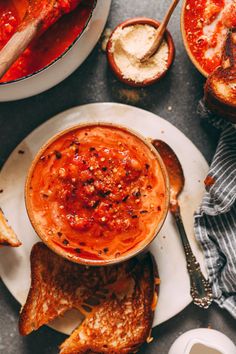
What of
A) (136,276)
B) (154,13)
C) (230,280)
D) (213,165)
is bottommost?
(230,280)

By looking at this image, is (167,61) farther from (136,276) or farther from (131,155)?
(136,276)

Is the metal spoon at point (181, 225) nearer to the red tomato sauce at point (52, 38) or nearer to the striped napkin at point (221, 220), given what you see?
the striped napkin at point (221, 220)

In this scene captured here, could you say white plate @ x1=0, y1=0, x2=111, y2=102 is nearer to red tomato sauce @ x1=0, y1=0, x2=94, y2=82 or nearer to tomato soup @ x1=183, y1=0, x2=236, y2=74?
red tomato sauce @ x1=0, y1=0, x2=94, y2=82

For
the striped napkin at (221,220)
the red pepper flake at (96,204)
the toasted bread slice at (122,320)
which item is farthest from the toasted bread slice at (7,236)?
the striped napkin at (221,220)

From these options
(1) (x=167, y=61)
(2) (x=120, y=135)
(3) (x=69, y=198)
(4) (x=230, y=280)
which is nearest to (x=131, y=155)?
(2) (x=120, y=135)

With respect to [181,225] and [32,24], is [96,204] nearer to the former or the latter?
[181,225]
